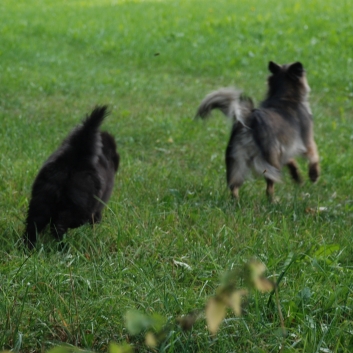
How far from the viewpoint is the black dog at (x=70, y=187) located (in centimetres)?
431

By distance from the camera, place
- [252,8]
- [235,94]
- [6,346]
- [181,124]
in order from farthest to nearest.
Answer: [252,8], [181,124], [235,94], [6,346]

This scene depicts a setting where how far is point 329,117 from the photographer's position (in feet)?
35.9

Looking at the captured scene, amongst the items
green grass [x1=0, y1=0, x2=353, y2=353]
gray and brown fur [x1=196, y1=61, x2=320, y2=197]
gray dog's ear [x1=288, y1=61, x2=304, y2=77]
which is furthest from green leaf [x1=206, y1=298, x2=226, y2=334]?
gray dog's ear [x1=288, y1=61, x2=304, y2=77]

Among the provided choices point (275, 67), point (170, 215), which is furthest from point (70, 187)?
point (275, 67)

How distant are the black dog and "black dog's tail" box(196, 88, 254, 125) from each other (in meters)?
1.74

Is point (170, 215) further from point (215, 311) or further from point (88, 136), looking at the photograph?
point (215, 311)

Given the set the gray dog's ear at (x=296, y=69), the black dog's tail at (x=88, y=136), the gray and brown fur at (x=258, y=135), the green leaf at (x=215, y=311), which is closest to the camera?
the green leaf at (x=215, y=311)

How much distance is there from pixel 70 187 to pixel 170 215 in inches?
35.2

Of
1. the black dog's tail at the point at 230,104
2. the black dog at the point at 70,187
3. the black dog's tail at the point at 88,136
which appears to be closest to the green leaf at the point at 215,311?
the black dog at the point at 70,187

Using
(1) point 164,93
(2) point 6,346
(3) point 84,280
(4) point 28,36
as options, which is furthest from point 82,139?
(4) point 28,36

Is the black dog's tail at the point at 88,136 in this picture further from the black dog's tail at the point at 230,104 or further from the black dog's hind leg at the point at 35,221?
the black dog's tail at the point at 230,104

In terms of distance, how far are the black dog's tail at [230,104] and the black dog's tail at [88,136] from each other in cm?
180

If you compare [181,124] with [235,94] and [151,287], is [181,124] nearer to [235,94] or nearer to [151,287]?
[235,94]

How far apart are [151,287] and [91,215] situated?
1268 mm
